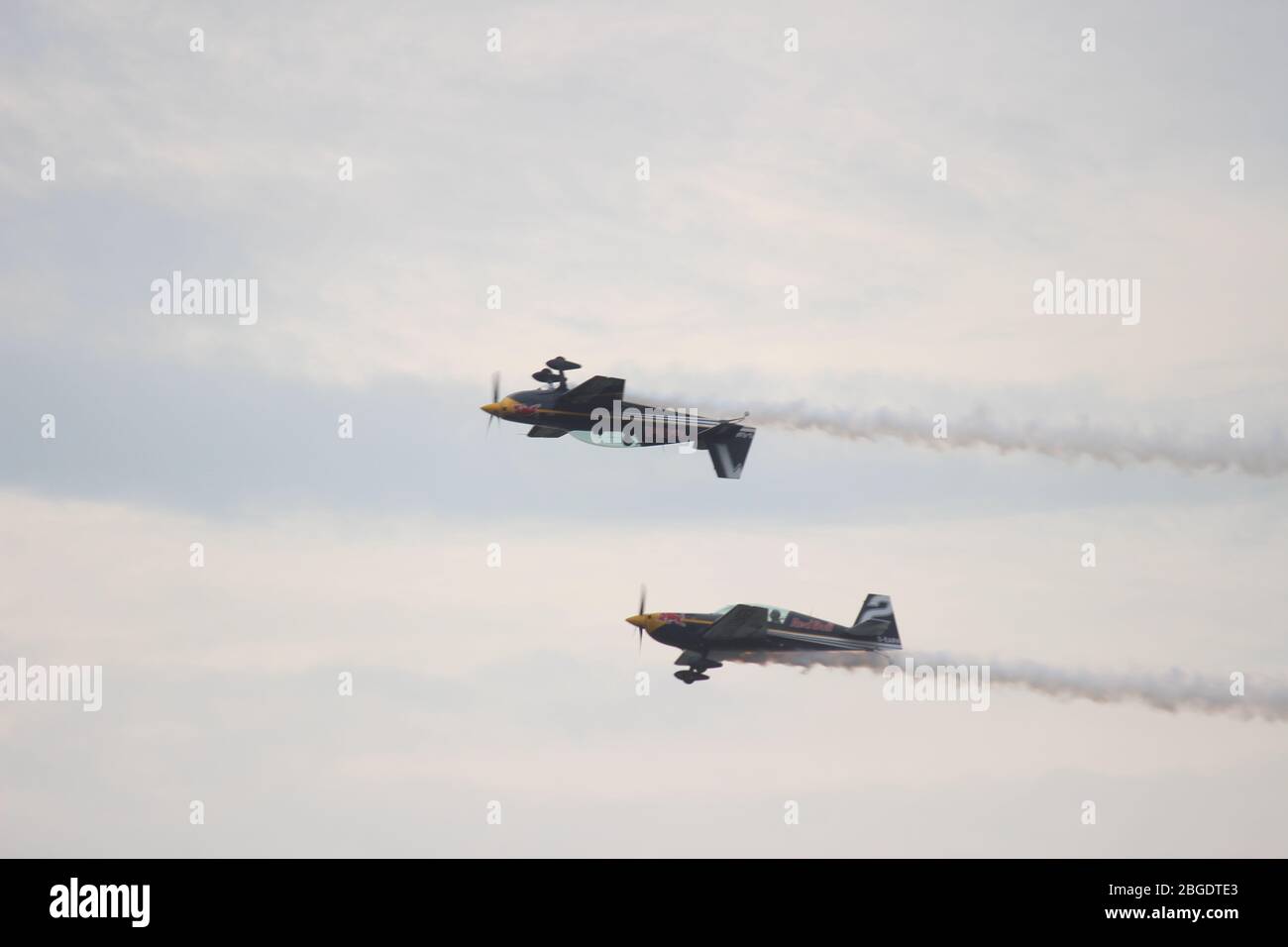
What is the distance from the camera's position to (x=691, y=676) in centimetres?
9519

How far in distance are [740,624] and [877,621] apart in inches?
323

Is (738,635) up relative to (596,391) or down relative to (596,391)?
down

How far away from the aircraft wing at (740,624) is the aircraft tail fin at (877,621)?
18.1ft

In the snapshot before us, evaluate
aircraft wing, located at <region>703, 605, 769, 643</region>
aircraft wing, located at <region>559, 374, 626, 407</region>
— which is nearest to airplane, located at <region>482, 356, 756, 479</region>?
aircraft wing, located at <region>559, 374, 626, 407</region>

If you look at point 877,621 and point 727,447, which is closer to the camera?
point 727,447

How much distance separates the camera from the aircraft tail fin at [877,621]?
99188 millimetres

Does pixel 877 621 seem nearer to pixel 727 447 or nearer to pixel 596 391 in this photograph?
pixel 727 447

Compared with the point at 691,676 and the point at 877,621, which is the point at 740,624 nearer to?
the point at 691,676

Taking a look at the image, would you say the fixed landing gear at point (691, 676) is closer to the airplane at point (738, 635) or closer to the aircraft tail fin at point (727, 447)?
the airplane at point (738, 635)

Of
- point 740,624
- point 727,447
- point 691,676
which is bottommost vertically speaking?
point 691,676

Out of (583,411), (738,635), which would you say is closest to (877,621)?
(738,635)
